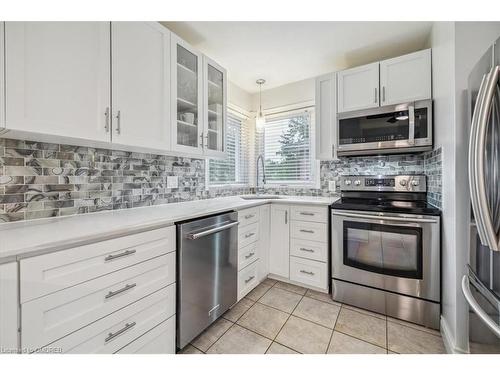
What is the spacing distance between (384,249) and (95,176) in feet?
7.65

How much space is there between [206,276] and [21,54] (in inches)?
60.7

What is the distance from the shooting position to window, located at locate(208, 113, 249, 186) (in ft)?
9.15

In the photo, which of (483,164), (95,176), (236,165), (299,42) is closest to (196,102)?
(95,176)

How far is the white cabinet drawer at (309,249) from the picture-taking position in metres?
2.14

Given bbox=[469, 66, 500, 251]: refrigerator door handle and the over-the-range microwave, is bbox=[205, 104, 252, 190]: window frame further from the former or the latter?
bbox=[469, 66, 500, 251]: refrigerator door handle

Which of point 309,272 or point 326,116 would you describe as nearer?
point 309,272

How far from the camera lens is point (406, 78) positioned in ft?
6.51

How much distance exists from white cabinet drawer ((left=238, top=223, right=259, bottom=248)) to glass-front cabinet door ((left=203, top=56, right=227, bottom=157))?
2.61 feet

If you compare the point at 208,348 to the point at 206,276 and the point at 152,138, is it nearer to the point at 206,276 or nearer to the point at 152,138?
the point at 206,276

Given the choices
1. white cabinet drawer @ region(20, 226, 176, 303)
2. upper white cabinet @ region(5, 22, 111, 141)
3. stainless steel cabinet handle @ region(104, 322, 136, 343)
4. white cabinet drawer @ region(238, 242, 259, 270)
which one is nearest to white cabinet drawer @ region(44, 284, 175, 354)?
stainless steel cabinet handle @ region(104, 322, 136, 343)

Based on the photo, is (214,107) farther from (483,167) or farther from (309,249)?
(483,167)

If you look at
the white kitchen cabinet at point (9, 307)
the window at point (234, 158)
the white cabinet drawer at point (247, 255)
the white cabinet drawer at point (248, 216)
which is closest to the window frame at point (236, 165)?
the window at point (234, 158)

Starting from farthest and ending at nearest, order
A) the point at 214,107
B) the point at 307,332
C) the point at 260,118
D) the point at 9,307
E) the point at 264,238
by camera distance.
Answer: the point at 260,118 → the point at 264,238 → the point at 214,107 → the point at 307,332 → the point at 9,307
